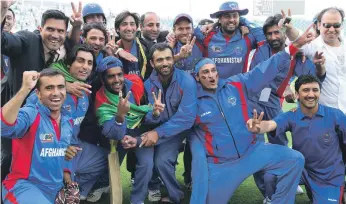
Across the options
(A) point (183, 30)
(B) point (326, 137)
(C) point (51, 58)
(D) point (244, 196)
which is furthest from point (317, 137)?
(C) point (51, 58)

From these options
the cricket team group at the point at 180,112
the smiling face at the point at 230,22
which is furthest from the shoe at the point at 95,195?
the smiling face at the point at 230,22

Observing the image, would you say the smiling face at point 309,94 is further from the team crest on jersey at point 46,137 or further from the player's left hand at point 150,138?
the team crest on jersey at point 46,137

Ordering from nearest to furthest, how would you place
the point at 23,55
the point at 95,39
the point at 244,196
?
the point at 23,55, the point at 95,39, the point at 244,196

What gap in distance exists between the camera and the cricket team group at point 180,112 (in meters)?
3.39

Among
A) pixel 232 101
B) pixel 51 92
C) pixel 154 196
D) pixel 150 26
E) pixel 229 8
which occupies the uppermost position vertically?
pixel 229 8

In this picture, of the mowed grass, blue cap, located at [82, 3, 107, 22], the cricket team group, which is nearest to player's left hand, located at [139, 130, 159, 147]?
the cricket team group

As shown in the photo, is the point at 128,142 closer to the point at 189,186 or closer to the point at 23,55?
the point at 189,186

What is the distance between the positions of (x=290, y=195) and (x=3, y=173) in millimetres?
2448

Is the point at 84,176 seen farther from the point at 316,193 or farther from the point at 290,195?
the point at 316,193

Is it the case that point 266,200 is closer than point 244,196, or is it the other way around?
point 266,200

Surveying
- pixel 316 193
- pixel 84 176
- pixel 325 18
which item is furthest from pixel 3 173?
pixel 325 18

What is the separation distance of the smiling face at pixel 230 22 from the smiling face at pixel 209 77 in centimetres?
81

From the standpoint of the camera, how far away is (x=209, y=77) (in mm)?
3721

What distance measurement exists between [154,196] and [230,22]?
6.79 ft
